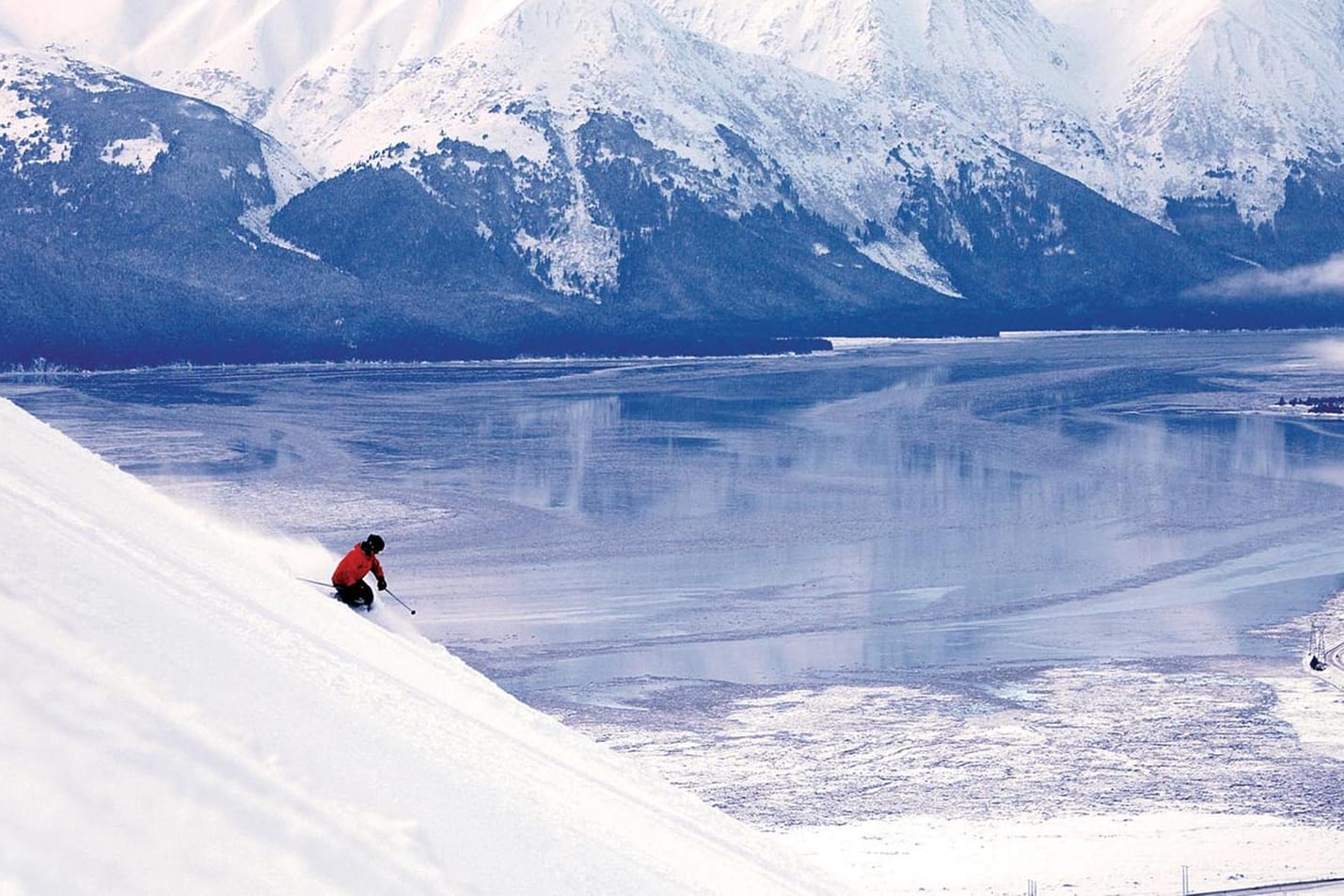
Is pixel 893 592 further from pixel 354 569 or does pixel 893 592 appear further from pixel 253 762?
pixel 253 762

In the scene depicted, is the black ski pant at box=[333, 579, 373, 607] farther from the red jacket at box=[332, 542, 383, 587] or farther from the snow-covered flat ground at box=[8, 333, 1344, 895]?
the snow-covered flat ground at box=[8, 333, 1344, 895]

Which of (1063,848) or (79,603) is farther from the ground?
(79,603)

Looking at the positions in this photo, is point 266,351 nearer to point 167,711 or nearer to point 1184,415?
point 1184,415

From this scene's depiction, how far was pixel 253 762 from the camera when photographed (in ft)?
18.1

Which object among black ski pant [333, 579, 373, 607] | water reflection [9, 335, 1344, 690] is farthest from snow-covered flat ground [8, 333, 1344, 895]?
black ski pant [333, 579, 373, 607]

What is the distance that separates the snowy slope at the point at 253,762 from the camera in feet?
14.9

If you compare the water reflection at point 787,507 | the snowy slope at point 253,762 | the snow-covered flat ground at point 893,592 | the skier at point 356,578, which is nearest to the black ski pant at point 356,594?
the skier at point 356,578

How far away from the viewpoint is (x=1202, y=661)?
124 feet

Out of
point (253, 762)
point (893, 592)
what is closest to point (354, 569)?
point (253, 762)

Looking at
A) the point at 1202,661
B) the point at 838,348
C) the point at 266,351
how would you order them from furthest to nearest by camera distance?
the point at 838,348, the point at 266,351, the point at 1202,661

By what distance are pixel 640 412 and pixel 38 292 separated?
92855 millimetres

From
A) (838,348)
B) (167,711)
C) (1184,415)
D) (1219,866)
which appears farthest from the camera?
(838,348)

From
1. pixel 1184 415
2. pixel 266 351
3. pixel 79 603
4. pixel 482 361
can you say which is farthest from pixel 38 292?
pixel 79 603

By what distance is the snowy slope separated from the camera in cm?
454
